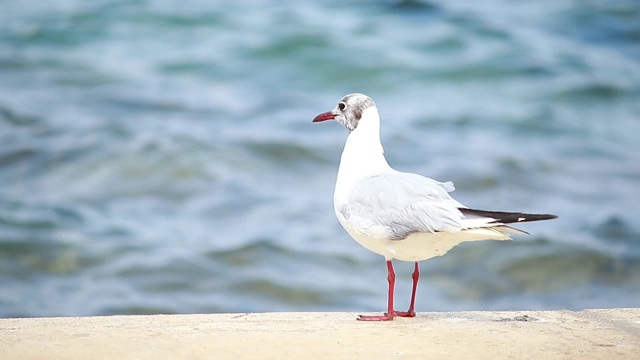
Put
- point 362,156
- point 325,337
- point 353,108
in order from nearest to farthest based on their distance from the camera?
point 325,337
point 362,156
point 353,108

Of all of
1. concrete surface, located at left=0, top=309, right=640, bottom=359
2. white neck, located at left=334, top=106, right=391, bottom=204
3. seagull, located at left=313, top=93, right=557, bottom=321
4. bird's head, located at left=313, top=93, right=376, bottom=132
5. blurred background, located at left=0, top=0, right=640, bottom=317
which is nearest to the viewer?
concrete surface, located at left=0, top=309, right=640, bottom=359

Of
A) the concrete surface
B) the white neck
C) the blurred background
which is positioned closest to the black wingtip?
the concrete surface

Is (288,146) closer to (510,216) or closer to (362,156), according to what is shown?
(362,156)

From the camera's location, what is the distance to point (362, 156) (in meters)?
4.83

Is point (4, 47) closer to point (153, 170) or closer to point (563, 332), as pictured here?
point (153, 170)

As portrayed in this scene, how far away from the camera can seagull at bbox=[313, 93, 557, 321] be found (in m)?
4.16

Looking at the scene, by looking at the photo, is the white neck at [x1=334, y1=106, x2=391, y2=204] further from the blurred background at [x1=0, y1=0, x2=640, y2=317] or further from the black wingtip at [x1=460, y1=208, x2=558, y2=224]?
the blurred background at [x1=0, y1=0, x2=640, y2=317]

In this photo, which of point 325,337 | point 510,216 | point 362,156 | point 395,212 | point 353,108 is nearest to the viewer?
point 510,216

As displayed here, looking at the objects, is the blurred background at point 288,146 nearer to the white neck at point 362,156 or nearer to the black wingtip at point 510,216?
the white neck at point 362,156

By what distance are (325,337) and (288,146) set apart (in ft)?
23.7

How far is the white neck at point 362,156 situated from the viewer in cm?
479

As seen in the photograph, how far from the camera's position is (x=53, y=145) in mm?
11047

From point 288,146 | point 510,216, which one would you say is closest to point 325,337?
point 510,216

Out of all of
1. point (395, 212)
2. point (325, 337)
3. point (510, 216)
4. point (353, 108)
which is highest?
point (353, 108)
